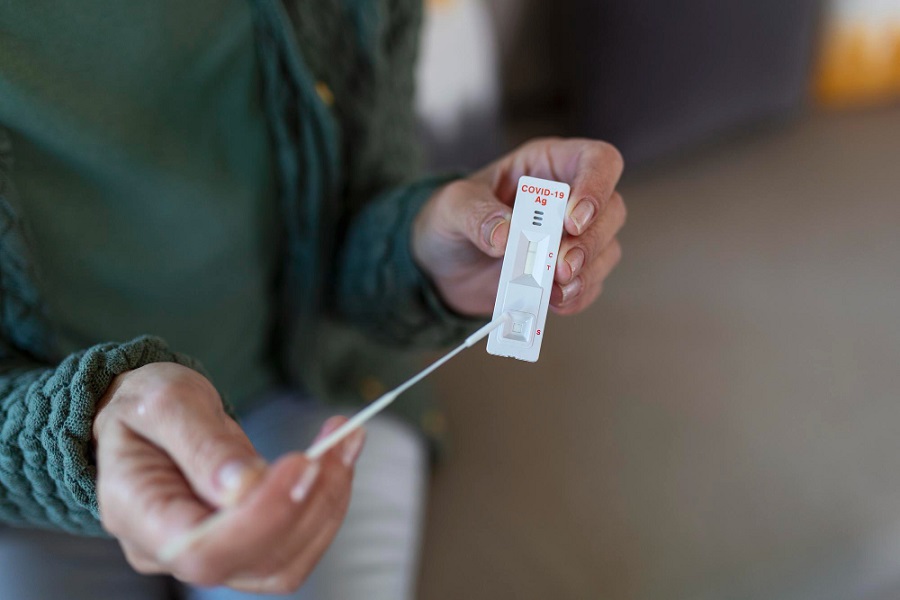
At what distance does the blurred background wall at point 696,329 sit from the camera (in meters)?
0.74

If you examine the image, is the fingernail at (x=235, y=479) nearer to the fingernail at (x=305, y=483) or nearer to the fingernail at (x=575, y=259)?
the fingernail at (x=305, y=483)

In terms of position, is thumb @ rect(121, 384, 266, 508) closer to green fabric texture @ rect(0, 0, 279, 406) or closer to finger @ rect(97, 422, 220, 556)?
finger @ rect(97, 422, 220, 556)

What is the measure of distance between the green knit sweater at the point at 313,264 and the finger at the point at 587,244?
0.54 ft

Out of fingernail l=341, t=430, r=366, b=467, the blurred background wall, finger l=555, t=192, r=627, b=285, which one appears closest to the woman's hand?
finger l=555, t=192, r=627, b=285

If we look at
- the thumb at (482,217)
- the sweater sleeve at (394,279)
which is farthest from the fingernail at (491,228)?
the sweater sleeve at (394,279)

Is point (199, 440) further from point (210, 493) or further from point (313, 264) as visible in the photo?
point (313, 264)

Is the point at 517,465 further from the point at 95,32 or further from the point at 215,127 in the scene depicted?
the point at 95,32

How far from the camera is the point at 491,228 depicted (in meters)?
0.47

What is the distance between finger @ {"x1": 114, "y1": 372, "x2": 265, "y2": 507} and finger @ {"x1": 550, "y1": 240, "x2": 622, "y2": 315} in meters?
0.20

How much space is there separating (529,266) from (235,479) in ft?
0.70

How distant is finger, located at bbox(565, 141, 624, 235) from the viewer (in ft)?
1.52

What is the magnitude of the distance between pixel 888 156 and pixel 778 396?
0.50m

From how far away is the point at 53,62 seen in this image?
0.51 m

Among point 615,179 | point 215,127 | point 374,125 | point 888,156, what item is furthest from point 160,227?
point 888,156
